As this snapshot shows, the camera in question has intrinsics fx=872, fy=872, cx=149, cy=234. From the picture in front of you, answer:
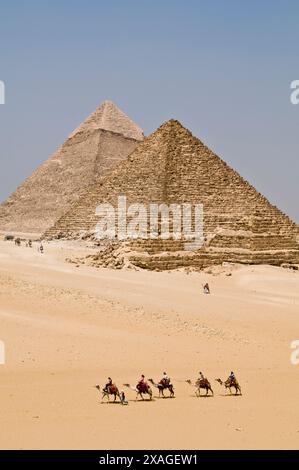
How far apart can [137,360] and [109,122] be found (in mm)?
64854

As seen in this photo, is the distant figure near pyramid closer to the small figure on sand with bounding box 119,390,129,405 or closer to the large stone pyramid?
the large stone pyramid

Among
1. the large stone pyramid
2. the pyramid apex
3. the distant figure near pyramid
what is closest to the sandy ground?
the large stone pyramid

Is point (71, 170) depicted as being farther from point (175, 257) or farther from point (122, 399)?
point (122, 399)

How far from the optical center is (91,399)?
39.5 feet

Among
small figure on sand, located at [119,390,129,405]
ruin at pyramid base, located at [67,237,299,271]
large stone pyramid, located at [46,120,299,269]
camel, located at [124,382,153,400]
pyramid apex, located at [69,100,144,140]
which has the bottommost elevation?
small figure on sand, located at [119,390,129,405]

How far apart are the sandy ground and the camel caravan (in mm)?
138

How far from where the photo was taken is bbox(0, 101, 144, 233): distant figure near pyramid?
7588 centimetres

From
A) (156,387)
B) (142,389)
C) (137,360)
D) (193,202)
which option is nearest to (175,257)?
(193,202)

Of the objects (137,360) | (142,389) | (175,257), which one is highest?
(175,257)

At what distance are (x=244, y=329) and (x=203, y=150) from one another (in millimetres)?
30869

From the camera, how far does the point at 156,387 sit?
1267cm

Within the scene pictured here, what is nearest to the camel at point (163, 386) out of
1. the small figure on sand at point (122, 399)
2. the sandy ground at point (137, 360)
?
the sandy ground at point (137, 360)

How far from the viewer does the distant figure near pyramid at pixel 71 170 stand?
7588cm

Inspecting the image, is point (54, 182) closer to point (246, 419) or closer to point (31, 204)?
point (31, 204)
